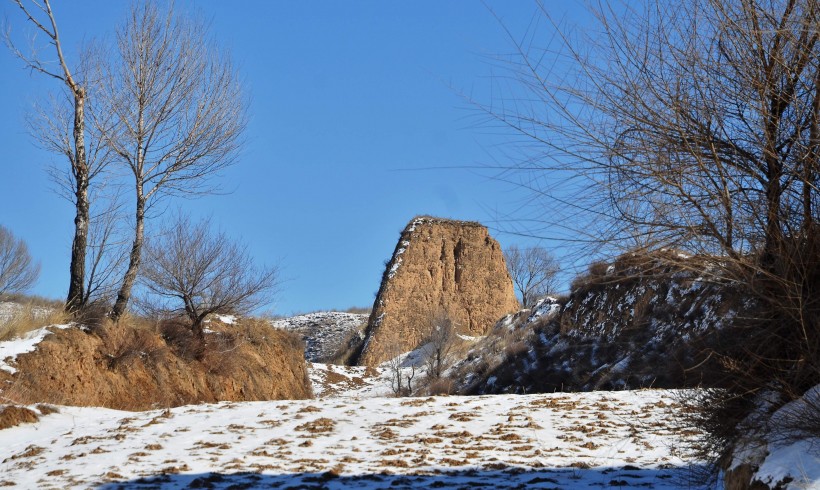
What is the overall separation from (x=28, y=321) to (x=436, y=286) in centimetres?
3076

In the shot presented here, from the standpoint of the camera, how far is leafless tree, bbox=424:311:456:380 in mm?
29250

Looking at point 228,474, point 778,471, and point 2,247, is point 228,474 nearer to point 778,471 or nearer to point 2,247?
point 778,471

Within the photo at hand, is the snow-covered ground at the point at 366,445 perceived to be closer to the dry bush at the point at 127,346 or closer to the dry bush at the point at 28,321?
the dry bush at the point at 28,321

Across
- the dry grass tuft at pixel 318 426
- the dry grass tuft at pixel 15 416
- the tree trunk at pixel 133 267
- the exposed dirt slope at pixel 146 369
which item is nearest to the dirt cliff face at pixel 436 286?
the exposed dirt slope at pixel 146 369

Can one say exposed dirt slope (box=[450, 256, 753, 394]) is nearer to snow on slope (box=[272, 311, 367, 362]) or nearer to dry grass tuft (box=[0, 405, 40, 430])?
dry grass tuft (box=[0, 405, 40, 430])

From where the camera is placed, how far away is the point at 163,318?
55.2 ft

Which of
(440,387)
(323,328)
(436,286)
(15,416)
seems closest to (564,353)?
(440,387)

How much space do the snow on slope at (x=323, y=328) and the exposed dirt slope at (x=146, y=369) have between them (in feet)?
96.4

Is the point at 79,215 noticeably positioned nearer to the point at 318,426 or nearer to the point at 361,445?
the point at 318,426

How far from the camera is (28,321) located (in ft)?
43.7

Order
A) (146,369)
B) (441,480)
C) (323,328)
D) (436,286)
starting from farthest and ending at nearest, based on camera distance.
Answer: (323,328), (436,286), (146,369), (441,480)

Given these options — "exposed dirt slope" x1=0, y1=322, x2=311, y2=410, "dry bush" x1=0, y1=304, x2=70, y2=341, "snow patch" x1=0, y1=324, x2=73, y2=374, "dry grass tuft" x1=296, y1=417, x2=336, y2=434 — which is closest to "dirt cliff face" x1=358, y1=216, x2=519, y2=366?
"exposed dirt slope" x1=0, y1=322, x2=311, y2=410

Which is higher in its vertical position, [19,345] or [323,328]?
[323,328]

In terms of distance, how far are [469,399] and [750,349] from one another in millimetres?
8066
